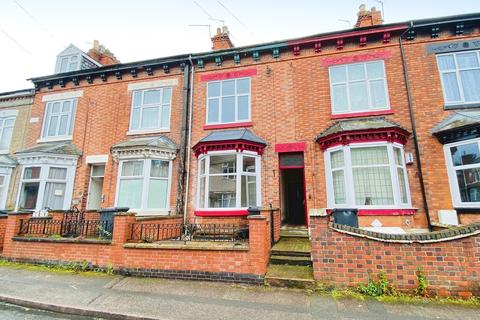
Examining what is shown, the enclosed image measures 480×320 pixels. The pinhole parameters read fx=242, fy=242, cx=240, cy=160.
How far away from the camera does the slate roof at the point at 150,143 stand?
32.9 ft

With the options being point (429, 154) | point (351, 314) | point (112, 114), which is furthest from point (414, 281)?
point (112, 114)

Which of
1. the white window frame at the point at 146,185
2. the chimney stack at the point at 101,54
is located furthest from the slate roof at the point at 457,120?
the chimney stack at the point at 101,54

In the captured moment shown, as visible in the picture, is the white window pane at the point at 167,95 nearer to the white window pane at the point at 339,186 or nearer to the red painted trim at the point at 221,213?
the red painted trim at the point at 221,213

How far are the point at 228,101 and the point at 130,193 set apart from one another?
573cm

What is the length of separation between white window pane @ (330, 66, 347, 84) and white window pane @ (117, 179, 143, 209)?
8952 millimetres

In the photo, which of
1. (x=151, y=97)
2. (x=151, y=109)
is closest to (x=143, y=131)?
(x=151, y=109)

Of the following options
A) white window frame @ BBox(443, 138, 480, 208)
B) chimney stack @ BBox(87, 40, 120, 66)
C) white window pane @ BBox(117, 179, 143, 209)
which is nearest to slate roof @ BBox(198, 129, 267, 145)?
white window pane @ BBox(117, 179, 143, 209)

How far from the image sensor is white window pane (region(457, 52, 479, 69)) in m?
8.84

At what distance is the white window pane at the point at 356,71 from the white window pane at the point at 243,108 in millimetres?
4304

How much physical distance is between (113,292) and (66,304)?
87 centimetres

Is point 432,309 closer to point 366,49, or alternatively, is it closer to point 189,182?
point 189,182

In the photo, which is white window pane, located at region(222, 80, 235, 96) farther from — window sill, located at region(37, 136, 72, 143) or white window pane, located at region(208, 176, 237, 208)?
window sill, located at region(37, 136, 72, 143)

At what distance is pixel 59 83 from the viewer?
1266 centimetres

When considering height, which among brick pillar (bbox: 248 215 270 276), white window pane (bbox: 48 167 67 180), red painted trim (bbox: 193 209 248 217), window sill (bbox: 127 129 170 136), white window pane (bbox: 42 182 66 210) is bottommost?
brick pillar (bbox: 248 215 270 276)
